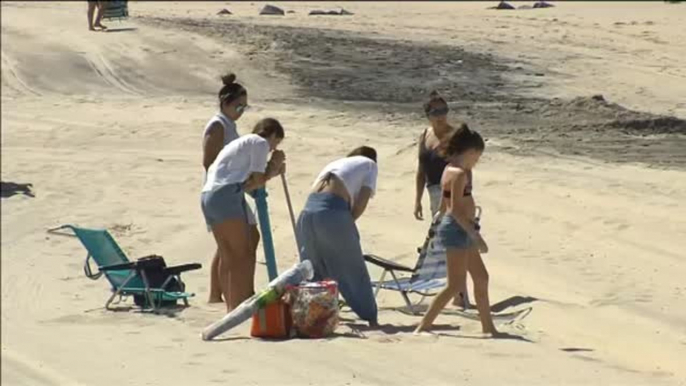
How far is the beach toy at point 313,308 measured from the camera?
10.5m

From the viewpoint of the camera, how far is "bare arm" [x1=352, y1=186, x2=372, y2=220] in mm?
10750

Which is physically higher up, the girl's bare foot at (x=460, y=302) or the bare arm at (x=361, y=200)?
the bare arm at (x=361, y=200)

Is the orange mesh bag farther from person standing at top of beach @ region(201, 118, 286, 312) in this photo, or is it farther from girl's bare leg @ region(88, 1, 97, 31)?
girl's bare leg @ region(88, 1, 97, 31)

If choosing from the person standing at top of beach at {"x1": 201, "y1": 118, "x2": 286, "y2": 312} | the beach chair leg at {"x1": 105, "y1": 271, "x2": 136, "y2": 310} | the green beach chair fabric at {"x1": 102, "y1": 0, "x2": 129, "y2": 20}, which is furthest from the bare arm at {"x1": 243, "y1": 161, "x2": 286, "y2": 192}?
the green beach chair fabric at {"x1": 102, "y1": 0, "x2": 129, "y2": 20}

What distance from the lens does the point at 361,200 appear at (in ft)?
35.3

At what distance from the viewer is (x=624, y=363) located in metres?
10.3

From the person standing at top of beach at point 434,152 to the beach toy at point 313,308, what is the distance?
1250 mm

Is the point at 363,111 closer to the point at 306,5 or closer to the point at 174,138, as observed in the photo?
the point at 174,138

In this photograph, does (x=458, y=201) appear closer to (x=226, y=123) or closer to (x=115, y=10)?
(x=226, y=123)

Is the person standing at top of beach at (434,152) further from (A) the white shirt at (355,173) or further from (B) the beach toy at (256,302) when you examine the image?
(B) the beach toy at (256,302)

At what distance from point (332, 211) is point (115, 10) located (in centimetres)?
1949

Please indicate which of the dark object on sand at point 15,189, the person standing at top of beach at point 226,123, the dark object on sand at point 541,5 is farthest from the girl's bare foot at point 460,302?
the dark object on sand at point 541,5

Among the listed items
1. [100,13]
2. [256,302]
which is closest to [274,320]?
[256,302]

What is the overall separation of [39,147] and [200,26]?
→ 393 inches
